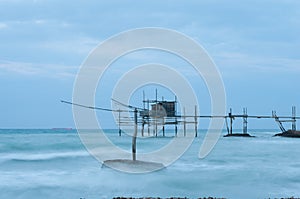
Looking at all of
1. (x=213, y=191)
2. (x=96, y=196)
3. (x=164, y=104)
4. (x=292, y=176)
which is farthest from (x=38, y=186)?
(x=164, y=104)

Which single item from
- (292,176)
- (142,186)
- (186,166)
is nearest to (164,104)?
(186,166)

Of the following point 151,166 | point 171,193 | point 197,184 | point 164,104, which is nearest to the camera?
point 171,193

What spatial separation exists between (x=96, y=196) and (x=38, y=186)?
3595mm

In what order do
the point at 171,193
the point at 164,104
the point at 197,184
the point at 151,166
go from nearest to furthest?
the point at 171,193
the point at 197,184
the point at 151,166
the point at 164,104

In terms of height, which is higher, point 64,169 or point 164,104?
point 164,104

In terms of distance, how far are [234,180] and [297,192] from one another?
3.80 m

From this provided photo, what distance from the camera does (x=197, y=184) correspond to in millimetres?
21703

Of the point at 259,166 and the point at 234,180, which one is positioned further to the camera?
the point at 259,166

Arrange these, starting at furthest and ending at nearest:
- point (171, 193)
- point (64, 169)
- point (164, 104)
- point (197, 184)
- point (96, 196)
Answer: point (164, 104), point (64, 169), point (197, 184), point (171, 193), point (96, 196)

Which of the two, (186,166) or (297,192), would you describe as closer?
(297,192)

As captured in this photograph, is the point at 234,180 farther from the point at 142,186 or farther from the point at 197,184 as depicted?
the point at 142,186

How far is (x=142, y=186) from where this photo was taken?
67.9 ft

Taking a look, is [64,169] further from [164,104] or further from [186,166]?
[164,104]

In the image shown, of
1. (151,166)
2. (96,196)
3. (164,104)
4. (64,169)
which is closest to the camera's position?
(96,196)
